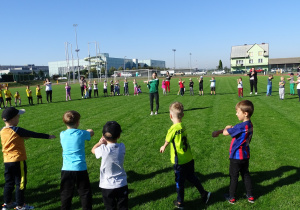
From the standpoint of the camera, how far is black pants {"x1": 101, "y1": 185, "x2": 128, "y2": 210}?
299 centimetres

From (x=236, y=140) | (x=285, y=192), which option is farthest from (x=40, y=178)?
(x=285, y=192)

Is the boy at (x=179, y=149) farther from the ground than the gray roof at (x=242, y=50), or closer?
closer

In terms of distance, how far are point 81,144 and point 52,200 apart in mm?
1584

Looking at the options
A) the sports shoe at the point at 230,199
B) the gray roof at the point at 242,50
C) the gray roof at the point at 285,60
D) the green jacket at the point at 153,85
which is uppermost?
the gray roof at the point at 242,50

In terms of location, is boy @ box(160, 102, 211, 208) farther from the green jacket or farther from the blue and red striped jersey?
the green jacket

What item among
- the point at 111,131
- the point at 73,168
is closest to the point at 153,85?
the point at 73,168

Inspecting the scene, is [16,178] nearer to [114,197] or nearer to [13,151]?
[13,151]

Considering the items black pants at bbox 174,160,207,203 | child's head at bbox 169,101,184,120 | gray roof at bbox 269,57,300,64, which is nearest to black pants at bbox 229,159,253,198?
black pants at bbox 174,160,207,203

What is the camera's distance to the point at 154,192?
169 inches

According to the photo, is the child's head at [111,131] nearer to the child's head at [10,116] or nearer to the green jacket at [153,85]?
the child's head at [10,116]

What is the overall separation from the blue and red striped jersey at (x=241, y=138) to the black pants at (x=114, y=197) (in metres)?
1.86

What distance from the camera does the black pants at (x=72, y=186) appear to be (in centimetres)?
326

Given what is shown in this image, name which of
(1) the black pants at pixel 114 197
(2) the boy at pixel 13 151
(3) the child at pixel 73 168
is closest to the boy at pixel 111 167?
(1) the black pants at pixel 114 197

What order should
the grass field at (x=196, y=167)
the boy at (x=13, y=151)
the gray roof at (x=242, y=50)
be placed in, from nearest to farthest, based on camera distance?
1. the boy at (x=13, y=151)
2. the grass field at (x=196, y=167)
3. the gray roof at (x=242, y=50)
